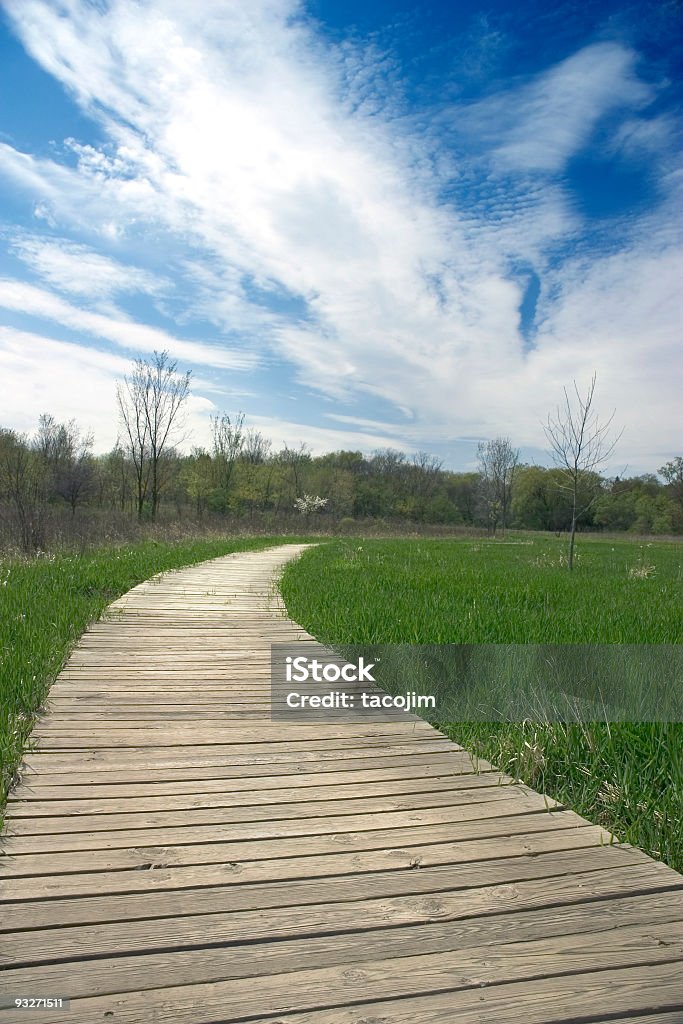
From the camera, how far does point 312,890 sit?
216 centimetres

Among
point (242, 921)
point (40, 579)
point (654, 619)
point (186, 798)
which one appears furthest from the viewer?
point (40, 579)

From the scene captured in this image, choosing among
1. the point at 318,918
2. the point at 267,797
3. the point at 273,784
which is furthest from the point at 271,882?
the point at 273,784

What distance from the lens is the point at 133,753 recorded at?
339cm

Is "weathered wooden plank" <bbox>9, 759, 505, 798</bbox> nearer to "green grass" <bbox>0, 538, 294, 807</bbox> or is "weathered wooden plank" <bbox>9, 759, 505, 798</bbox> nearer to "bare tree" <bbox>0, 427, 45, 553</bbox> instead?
"green grass" <bbox>0, 538, 294, 807</bbox>

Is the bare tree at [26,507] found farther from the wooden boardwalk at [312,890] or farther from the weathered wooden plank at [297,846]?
the weathered wooden plank at [297,846]

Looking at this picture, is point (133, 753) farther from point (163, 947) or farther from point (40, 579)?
point (40, 579)

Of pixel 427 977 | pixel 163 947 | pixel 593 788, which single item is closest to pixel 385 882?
pixel 427 977

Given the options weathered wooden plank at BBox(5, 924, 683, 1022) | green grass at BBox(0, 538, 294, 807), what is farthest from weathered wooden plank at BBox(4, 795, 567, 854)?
weathered wooden plank at BBox(5, 924, 683, 1022)

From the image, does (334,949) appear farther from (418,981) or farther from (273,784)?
(273,784)

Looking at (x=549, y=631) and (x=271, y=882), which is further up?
(x=549, y=631)

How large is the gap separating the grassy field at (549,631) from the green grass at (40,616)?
2.34 m

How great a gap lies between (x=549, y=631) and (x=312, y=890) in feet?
13.3

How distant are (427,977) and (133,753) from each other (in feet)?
6.92

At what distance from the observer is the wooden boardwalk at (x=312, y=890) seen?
1.68 meters
